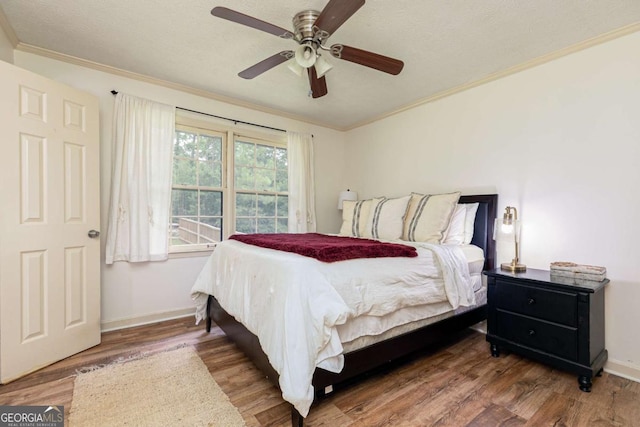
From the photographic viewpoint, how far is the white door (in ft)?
6.24

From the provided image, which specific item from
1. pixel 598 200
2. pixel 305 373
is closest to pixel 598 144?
pixel 598 200

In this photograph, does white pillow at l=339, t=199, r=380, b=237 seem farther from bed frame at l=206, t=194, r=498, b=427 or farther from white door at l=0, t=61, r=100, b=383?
white door at l=0, t=61, r=100, b=383

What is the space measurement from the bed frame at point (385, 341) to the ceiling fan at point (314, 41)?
5.34ft

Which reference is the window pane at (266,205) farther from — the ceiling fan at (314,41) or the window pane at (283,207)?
the ceiling fan at (314,41)

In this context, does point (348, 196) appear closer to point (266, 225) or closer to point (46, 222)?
point (266, 225)

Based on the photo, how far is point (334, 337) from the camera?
145 centimetres

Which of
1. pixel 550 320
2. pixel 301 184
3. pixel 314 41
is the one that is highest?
pixel 314 41

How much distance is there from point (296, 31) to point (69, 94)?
1868mm

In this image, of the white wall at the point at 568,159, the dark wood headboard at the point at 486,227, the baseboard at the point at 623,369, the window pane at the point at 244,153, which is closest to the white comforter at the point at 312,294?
the dark wood headboard at the point at 486,227

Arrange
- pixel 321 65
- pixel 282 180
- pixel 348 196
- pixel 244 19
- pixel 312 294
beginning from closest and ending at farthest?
pixel 312 294 < pixel 244 19 < pixel 321 65 < pixel 282 180 < pixel 348 196

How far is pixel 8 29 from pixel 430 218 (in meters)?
3.68

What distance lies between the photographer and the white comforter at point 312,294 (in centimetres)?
137

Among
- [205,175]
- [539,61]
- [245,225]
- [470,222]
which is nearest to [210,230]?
[245,225]

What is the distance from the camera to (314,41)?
74.1 inches
